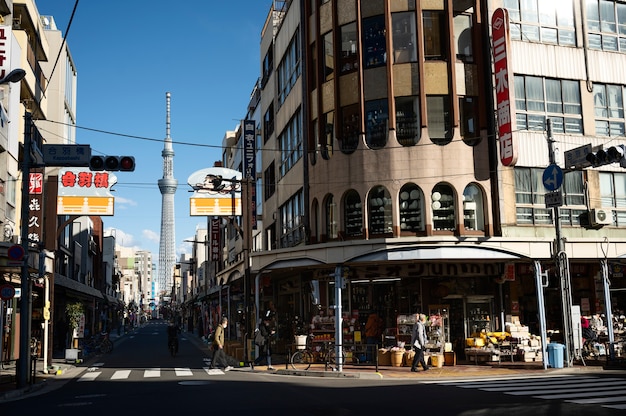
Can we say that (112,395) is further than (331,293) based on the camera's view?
No

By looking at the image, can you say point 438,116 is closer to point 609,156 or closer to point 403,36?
point 403,36

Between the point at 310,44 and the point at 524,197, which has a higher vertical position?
the point at 310,44

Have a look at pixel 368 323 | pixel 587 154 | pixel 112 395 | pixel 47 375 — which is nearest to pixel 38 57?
pixel 47 375

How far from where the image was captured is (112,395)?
16406 mm

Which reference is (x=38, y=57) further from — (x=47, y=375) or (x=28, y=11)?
(x=47, y=375)

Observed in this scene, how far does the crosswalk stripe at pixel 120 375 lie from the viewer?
22.0 meters

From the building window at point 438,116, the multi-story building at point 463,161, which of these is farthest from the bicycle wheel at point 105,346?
the building window at point 438,116

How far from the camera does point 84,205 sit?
119ft

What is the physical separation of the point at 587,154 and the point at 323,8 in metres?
12.5

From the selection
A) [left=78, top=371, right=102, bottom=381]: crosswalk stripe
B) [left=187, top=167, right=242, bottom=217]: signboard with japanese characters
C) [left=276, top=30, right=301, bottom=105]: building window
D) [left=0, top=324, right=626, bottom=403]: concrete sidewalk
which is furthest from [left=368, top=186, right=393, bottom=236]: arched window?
[left=187, top=167, right=242, bottom=217]: signboard with japanese characters

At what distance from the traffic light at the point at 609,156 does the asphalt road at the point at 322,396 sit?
6108 mm

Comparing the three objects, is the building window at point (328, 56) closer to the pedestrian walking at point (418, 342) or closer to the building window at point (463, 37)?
the building window at point (463, 37)

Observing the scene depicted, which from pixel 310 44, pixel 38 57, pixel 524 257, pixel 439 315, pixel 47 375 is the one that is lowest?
pixel 47 375

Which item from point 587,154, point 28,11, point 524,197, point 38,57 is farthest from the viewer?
point 38,57
